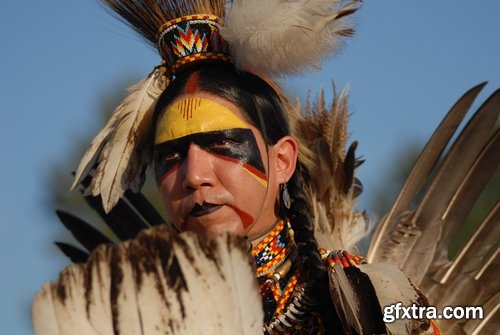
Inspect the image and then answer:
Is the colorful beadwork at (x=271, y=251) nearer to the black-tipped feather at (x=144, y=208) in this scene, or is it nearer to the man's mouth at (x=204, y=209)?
the man's mouth at (x=204, y=209)

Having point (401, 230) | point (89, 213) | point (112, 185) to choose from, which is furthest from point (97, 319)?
point (89, 213)

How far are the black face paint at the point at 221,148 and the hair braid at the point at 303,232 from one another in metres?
0.23

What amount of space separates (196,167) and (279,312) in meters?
0.61

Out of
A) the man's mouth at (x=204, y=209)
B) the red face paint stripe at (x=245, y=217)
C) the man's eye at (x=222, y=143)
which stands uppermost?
the man's eye at (x=222, y=143)

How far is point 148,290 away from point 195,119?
130cm

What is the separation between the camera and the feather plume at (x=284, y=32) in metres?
3.53

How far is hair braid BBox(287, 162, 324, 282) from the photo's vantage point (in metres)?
3.56

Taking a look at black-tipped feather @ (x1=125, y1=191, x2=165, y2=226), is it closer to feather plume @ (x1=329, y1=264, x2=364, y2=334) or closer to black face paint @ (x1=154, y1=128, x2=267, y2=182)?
black face paint @ (x1=154, y1=128, x2=267, y2=182)

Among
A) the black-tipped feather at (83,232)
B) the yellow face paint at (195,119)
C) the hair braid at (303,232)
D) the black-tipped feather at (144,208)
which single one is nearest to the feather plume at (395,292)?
the hair braid at (303,232)

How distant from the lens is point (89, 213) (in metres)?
11.8

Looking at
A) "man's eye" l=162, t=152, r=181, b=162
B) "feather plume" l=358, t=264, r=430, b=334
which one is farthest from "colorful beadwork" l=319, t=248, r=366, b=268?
"man's eye" l=162, t=152, r=181, b=162

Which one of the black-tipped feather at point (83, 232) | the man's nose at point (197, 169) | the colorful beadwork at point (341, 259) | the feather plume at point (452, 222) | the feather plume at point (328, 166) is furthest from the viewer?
the black-tipped feather at point (83, 232)

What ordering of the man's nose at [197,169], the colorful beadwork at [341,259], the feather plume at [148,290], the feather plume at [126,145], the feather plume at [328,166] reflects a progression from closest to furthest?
1. the feather plume at [148,290]
2. the man's nose at [197,169]
3. the colorful beadwork at [341,259]
4. the feather plume at [126,145]
5. the feather plume at [328,166]

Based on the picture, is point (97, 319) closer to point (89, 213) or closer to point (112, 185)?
point (112, 185)
